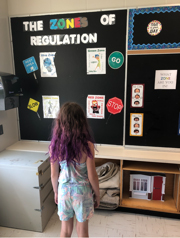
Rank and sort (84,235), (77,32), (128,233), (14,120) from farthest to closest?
(14,120) → (77,32) → (128,233) → (84,235)

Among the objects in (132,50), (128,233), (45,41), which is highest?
(45,41)

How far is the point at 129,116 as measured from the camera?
2.19m

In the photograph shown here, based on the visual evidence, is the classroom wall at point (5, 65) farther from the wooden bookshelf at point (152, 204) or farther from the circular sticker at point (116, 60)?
the wooden bookshelf at point (152, 204)

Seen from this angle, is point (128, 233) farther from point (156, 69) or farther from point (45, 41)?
point (45, 41)

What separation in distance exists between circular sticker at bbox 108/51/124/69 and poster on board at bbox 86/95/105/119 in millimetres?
369

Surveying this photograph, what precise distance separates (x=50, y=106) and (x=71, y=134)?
47.9 inches

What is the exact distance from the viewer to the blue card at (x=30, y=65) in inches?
90.6

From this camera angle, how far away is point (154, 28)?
1.97 meters

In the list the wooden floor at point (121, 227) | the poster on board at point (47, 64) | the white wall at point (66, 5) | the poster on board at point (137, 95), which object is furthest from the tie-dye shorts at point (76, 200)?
the white wall at point (66, 5)

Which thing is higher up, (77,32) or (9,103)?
(77,32)

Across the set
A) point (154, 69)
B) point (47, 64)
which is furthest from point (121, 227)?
point (47, 64)

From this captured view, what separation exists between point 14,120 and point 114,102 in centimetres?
130

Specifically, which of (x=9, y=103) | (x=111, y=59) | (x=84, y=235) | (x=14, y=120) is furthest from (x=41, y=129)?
(x=84, y=235)

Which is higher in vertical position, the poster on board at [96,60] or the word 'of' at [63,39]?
the word 'of' at [63,39]
